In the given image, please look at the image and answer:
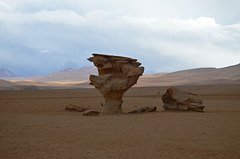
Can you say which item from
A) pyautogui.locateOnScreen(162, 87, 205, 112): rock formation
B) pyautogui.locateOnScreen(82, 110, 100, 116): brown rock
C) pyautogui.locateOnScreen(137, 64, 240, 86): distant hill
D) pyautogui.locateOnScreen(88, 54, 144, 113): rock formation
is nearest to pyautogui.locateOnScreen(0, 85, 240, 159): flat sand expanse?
pyautogui.locateOnScreen(82, 110, 100, 116): brown rock

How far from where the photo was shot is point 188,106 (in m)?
13.0

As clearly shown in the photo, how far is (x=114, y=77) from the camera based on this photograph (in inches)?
542

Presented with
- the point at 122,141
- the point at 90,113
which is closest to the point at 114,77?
the point at 90,113

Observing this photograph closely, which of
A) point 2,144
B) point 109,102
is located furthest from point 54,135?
point 109,102

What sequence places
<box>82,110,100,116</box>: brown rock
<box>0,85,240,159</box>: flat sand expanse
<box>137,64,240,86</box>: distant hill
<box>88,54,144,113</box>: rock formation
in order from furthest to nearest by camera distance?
<box>137,64,240,86</box>: distant hill
<box>88,54,144,113</box>: rock formation
<box>82,110,100,116</box>: brown rock
<box>0,85,240,159</box>: flat sand expanse

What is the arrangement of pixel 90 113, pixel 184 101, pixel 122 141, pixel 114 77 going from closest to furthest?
pixel 122 141, pixel 90 113, pixel 184 101, pixel 114 77

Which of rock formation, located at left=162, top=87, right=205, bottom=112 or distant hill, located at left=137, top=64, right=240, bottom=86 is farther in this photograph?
distant hill, located at left=137, top=64, right=240, bottom=86

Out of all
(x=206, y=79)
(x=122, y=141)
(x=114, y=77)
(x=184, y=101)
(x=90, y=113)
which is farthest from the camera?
(x=206, y=79)

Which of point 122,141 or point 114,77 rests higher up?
point 114,77

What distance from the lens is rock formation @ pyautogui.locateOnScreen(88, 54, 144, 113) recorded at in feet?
43.4

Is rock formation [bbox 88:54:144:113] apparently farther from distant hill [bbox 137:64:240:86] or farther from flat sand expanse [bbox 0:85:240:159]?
distant hill [bbox 137:64:240:86]

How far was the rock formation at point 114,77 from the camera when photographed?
13.2 m

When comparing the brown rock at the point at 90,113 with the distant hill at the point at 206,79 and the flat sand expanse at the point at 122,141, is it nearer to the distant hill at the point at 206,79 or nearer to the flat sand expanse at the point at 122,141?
the flat sand expanse at the point at 122,141

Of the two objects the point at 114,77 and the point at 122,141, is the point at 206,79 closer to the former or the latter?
the point at 114,77
